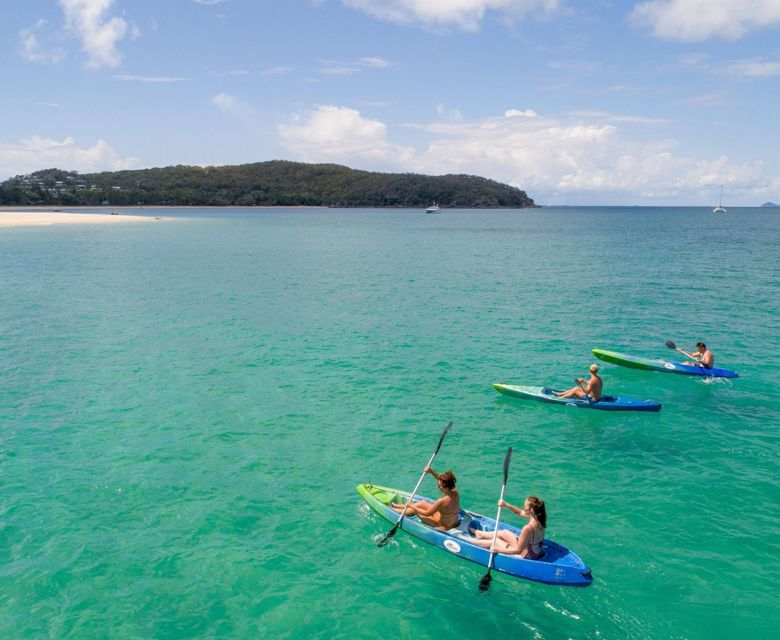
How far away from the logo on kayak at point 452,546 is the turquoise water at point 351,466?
398mm

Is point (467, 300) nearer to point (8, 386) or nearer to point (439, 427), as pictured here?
point (439, 427)

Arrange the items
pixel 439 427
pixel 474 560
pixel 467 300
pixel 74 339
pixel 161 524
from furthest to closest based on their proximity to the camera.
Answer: pixel 467 300, pixel 74 339, pixel 439 427, pixel 161 524, pixel 474 560

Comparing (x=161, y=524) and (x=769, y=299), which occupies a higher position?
(x=769, y=299)

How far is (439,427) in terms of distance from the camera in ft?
65.3

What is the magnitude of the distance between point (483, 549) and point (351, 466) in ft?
19.0

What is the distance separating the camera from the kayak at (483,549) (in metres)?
11.7

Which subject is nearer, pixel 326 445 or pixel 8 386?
pixel 326 445

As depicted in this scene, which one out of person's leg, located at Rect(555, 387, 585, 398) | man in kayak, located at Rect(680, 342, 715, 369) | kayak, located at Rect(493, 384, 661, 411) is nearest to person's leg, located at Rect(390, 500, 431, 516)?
kayak, located at Rect(493, 384, 661, 411)

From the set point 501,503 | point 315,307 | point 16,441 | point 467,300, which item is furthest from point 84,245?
point 501,503

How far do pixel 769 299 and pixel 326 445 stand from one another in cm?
3804

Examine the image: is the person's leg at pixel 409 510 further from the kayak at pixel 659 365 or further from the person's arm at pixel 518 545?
the kayak at pixel 659 365

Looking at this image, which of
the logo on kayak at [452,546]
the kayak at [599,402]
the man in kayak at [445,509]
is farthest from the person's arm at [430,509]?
the kayak at [599,402]

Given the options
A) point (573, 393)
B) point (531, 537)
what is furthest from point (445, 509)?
point (573, 393)

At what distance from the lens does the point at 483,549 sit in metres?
12.4
